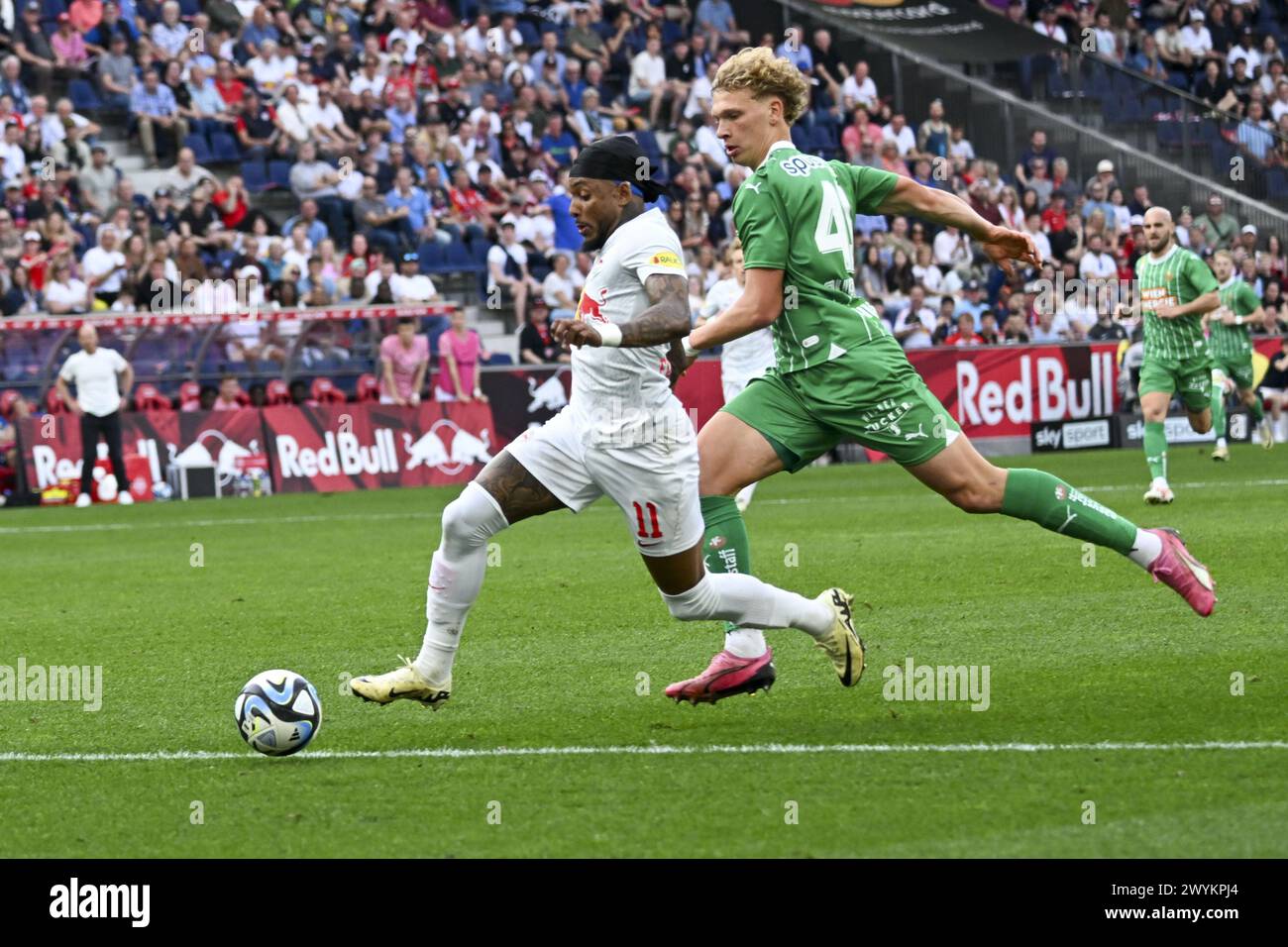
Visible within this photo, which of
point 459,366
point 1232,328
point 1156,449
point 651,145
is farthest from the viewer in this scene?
point 651,145

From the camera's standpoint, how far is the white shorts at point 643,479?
23.1 feet

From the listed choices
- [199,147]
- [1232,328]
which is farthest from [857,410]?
[199,147]

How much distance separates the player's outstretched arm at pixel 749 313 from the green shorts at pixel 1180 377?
992cm

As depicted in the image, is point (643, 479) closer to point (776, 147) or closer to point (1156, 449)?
point (776, 147)

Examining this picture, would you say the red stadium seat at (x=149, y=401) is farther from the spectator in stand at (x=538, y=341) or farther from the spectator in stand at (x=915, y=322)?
the spectator in stand at (x=915, y=322)

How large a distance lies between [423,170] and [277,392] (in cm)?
507

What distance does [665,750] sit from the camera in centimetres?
689

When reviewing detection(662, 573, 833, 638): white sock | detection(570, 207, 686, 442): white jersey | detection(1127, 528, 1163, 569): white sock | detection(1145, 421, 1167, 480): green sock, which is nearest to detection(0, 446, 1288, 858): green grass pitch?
detection(662, 573, 833, 638): white sock

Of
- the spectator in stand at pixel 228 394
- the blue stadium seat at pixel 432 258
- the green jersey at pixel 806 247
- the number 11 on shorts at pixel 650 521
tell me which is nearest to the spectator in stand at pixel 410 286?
the blue stadium seat at pixel 432 258

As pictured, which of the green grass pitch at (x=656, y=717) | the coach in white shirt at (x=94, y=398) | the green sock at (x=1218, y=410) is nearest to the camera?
the green grass pitch at (x=656, y=717)

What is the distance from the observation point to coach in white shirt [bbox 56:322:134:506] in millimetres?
22359

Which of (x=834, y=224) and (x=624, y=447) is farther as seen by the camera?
(x=834, y=224)
